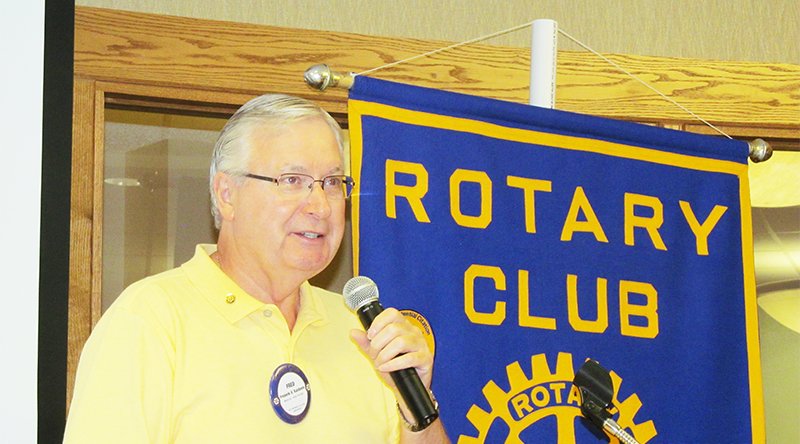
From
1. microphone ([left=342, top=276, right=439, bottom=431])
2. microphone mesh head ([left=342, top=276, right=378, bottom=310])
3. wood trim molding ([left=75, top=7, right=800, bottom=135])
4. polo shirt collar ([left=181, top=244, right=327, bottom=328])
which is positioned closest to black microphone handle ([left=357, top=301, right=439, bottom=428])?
microphone ([left=342, top=276, right=439, bottom=431])

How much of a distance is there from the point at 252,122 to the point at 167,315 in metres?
0.39

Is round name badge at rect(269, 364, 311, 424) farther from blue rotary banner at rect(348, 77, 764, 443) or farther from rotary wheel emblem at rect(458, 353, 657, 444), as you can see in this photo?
rotary wheel emblem at rect(458, 353, 657, 444)

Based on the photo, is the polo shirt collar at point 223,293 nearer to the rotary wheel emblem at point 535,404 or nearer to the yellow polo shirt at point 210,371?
the yellow polo shirt at point 210,371

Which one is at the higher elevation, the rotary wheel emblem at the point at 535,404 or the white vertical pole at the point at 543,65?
the white vertical pole at the point at 543,65

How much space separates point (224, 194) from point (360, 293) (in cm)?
43

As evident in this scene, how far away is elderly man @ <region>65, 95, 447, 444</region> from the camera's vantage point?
1.64 meters

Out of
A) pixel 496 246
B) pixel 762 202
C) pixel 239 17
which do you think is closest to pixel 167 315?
pixel 496 246

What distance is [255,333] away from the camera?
1828mm

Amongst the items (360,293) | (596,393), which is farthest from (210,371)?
(596,393)

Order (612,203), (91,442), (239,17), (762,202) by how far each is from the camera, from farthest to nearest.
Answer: (762,202) < (239,17) < (612,203) < (91,442)

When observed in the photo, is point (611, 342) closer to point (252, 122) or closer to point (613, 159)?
point (613, 159)

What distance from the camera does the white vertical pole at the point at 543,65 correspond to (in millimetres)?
2326

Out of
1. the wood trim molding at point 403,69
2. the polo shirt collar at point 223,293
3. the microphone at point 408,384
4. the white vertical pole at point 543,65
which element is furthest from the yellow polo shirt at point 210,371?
the wood trim molding at point 403,69

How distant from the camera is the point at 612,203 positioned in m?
2.25
